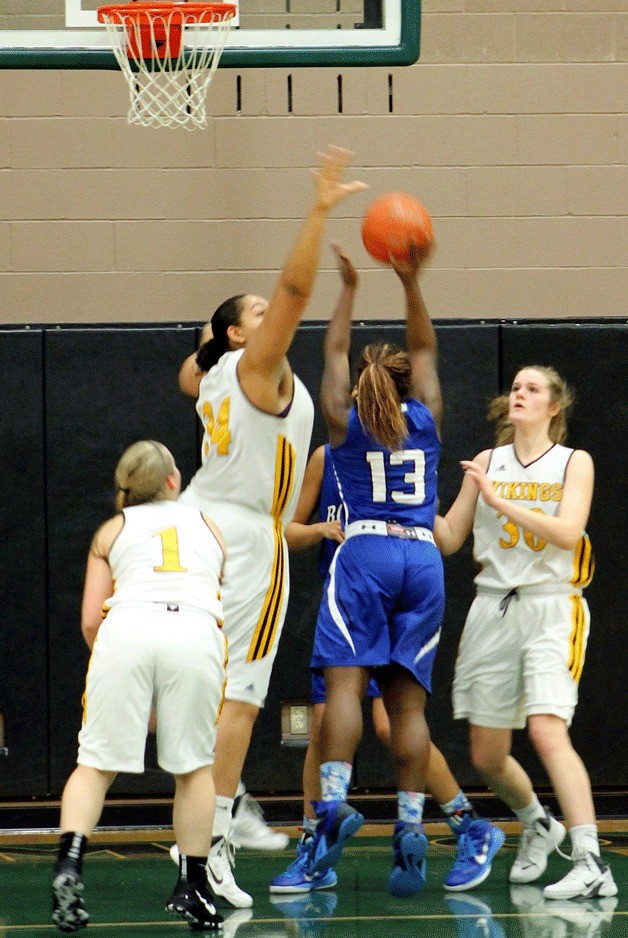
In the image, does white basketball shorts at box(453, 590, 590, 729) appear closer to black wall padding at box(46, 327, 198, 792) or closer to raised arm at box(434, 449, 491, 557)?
raised arm at box(434, 449, 491, 557)

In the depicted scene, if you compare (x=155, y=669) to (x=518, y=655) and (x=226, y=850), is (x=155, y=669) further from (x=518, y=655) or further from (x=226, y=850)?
(x=518, y=655)

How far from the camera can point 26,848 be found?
19.9 ft

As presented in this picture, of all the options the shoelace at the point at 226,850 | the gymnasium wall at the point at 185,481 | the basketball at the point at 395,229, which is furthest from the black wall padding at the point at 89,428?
the basketball at the point at 395,229

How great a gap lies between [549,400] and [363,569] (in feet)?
3.27

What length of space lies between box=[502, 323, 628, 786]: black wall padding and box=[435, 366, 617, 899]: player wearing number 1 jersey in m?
1.41

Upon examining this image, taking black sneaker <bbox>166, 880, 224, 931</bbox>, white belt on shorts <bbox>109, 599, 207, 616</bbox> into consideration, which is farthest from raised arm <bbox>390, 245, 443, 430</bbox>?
black sneaker <bbox>166, 880, 224, 931</bbox>

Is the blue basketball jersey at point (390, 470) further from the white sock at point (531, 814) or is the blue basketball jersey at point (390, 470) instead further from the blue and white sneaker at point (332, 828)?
the white sock at point (531, 814)

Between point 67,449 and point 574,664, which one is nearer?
point 574,664

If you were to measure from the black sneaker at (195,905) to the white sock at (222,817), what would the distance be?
315 millimetres

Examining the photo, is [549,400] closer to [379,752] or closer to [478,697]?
[478,697]

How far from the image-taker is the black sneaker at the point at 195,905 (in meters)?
4.25

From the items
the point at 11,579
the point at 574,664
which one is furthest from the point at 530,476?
the point at 11,579

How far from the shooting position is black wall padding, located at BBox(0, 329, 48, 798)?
6.51 meters

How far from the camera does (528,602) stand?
5098mm
